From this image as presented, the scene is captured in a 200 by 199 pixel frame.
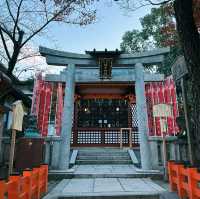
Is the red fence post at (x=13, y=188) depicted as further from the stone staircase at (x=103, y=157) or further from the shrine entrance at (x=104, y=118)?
the shrine entrance at (x=104, y=118)

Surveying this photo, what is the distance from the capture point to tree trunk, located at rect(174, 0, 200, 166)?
432cm

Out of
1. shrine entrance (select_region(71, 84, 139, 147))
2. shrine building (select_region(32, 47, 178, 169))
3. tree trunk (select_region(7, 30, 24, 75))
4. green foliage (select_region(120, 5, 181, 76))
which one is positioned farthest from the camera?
green foliage (select_region(120, 5, 181, 76))

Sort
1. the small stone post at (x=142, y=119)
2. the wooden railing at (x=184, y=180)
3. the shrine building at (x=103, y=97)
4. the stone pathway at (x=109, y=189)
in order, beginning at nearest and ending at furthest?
the wooden railing at (x=184, y=180) < the stone pathway at (x=109, y=189) < the small stone post at (x=142, y=119) < the shrine building at (x=103, y=97)

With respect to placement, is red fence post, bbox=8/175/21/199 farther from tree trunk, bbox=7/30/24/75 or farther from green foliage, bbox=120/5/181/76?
green foliage, bbox=120/5/181/76

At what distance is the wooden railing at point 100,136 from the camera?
53.7 feet

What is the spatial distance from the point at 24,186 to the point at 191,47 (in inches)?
183

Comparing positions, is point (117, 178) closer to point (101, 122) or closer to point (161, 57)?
point (161, 57)

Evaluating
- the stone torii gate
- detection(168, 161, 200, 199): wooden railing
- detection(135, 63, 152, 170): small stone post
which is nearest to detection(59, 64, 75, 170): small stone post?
the stone torii gate

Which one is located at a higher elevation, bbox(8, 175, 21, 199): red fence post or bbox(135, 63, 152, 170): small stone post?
bbox(135, 63, 152, 170): small stone post

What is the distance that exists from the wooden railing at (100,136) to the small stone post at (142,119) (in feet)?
22.8

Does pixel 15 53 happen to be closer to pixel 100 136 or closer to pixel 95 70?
pixel 95 70

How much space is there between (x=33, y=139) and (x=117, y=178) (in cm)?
362

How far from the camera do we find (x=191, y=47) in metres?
4.46

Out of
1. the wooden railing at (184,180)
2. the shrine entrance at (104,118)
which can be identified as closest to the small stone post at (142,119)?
the wooden railing at (184,180)
